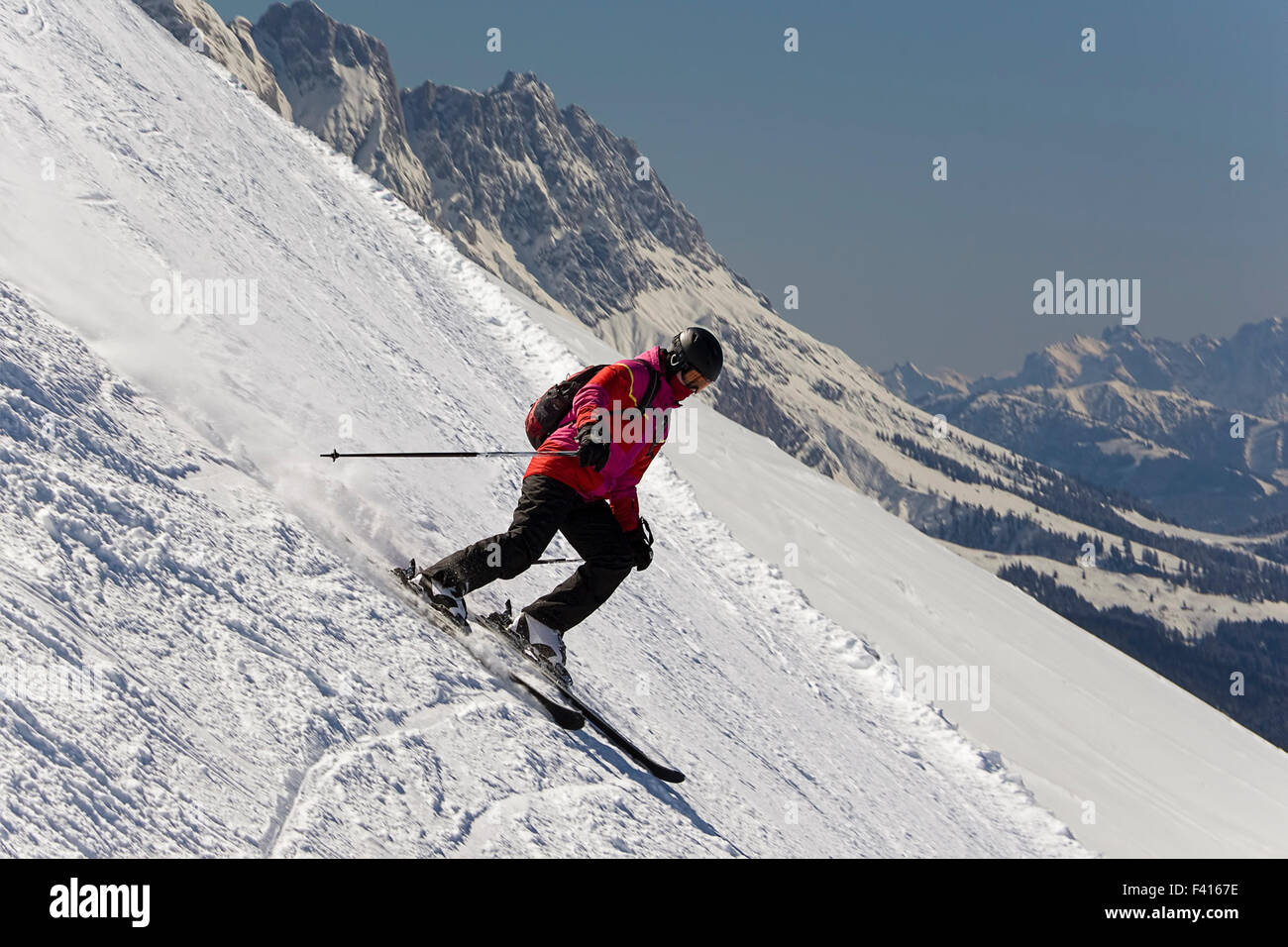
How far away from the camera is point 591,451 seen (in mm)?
7555

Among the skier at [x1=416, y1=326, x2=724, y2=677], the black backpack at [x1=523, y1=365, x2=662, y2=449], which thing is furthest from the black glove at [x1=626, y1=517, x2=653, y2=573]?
the black backpack at [x1=523, y1=365, x2=662, y2=449]

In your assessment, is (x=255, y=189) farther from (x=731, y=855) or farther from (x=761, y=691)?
Result: (x=731, y=855)

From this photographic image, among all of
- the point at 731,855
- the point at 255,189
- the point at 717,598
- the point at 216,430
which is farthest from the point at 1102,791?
the point at 255,189

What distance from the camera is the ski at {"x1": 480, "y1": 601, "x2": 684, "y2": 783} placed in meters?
7.99

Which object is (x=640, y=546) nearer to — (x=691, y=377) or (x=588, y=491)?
(x=588, y=491)

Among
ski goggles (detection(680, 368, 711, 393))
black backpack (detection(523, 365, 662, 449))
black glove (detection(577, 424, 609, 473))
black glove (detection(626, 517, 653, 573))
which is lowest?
black glove (detection(626, 517, 653, 573))

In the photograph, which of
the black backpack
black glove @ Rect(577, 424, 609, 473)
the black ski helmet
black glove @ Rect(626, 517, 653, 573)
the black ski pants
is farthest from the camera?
black glove @ Rect(626, 517, 653, 573)

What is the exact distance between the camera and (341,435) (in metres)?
10.5

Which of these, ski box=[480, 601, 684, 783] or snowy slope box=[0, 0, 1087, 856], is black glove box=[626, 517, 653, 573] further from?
snowy slope box=[0, 0, 1087, 856]

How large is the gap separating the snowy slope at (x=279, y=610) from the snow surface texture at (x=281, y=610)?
3 centimetres

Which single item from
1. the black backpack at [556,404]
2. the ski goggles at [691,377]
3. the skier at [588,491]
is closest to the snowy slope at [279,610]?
the skier at [588,491]

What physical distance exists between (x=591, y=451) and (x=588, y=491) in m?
0.56

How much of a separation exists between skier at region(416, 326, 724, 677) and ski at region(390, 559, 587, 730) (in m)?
0.06
